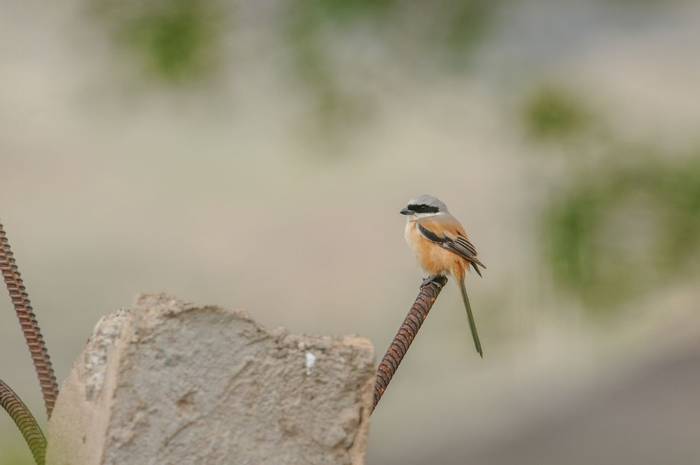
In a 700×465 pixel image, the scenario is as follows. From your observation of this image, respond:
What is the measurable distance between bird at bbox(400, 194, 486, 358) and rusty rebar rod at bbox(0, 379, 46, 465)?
96 centimetres

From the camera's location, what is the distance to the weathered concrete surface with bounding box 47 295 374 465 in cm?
116

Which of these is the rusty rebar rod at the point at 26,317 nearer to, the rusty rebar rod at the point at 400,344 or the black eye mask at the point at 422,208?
the rusty rebar rod at the point at 400,344

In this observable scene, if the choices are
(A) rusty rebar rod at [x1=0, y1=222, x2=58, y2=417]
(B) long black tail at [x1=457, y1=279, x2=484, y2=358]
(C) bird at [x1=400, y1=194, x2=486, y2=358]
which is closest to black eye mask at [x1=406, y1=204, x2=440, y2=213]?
(C) bird at [x1=400, y1=194, x2=486, y2=358]

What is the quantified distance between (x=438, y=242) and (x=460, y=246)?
1.9 inches

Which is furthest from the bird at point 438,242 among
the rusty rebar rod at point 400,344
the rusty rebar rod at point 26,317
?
the rusty rebar rod at point 26,317

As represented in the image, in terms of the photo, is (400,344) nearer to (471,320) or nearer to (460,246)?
(471,320)

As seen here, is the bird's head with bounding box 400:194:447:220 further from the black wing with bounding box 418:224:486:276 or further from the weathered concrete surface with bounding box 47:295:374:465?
the weathered concrete surface with bounding box 47:295:374:465

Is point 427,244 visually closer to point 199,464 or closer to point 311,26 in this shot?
point 199,464

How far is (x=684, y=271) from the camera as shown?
4031 millimetres

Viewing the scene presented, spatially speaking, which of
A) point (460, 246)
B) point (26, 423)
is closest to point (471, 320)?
point (460, 246)

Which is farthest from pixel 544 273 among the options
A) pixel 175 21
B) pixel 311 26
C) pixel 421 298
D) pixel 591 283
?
pixel 421 298

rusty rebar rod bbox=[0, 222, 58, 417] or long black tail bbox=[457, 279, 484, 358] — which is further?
long black tail bbox=[457, 279, 484, 358]

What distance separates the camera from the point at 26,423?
1435mm

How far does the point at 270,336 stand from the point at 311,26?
2848 millimetres
